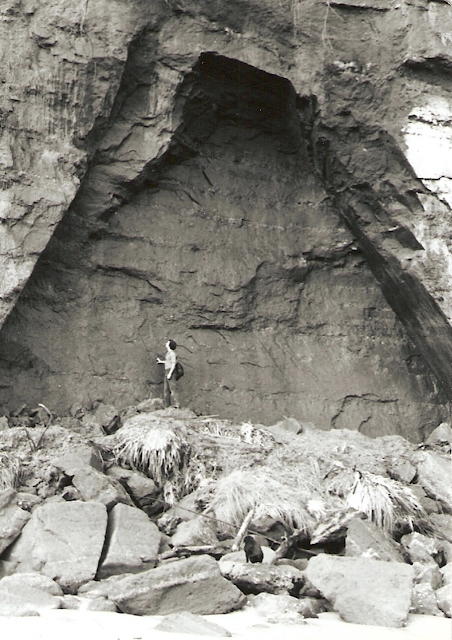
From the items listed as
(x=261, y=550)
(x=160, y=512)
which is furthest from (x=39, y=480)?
(x=261, y=550)

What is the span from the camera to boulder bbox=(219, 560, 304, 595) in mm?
4719

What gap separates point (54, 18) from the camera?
8.15m

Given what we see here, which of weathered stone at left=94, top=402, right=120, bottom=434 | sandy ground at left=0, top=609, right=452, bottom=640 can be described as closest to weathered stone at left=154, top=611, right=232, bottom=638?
sandy ground at left=0, top=609, right=452, bottom=640

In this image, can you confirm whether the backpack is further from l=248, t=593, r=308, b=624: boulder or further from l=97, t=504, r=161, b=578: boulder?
l=248, t=593, r=308, b=624: boulder

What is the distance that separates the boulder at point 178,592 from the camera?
4359 millimetres

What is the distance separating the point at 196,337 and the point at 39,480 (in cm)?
321

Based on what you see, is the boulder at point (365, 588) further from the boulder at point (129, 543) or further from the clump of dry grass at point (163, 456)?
the clump of dry grass at point (163, 456)

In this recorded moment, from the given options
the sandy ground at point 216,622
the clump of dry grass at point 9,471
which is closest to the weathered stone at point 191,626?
the sandy ground at point 216,622

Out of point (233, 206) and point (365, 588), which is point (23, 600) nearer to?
point (365, 588)

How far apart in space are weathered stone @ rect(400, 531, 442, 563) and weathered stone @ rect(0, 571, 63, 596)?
2600mm

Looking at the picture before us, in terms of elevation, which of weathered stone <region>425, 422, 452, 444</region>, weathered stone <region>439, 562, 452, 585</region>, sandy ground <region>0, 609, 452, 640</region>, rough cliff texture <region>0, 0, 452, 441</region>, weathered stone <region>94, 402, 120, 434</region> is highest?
rough cliff texture <region>0, 0, 452, 441</region>

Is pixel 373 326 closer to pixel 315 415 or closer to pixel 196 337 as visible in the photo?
pixel 315 415

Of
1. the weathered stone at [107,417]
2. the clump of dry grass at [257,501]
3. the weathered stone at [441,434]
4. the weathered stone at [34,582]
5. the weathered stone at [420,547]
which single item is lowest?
the weathered stone at [34,582]

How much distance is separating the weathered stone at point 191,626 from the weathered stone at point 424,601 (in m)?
1.39
